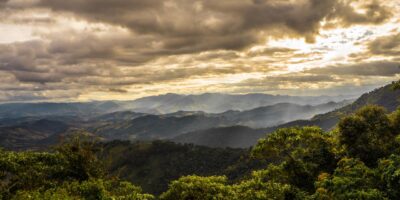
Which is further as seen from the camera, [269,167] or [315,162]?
[315,162]

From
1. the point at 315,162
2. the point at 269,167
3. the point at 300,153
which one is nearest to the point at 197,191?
the point at 269,167

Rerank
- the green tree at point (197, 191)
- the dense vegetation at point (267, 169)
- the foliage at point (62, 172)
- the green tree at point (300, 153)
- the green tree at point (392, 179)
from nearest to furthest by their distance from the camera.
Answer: the green tree at point (392, 179)
the green tree at point (197, 191)
the dense vegetation at point (267, 169)
the foliage at point (62, 172)
the green tree at point (300, 153)

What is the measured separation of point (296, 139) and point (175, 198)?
2074 cm

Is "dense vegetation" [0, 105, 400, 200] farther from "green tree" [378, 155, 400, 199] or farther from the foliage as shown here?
"green tree" [378, 155, 400, 199]

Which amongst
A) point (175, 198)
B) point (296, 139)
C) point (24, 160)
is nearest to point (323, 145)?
point (296, 139)

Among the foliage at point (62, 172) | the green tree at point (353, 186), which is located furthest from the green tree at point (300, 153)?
the foliage at point (62, 172)

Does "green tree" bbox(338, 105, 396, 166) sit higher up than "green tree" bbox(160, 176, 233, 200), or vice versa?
"green tree" bbox(338, 105, 396, 166)

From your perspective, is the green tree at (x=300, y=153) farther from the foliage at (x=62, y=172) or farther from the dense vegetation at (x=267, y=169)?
the foliage at (x=62, y=172)

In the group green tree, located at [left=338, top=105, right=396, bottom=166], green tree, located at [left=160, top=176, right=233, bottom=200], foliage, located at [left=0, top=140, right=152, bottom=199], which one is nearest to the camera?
green tree, located at [left=160, top=176, right=233, bottom=200]

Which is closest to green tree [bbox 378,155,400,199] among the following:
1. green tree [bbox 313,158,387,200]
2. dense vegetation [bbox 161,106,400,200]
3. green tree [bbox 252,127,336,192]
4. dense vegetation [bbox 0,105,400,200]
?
green tree [bbox 313,158,387,200]

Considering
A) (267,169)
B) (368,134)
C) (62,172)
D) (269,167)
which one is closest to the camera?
(368,134)

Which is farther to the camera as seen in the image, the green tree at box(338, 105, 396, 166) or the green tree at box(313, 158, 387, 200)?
the green tree at box(338, 105, 396, 166)

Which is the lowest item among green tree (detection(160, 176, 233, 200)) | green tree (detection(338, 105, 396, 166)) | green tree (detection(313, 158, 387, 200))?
green tree (detection(160, 176, 233, 200))

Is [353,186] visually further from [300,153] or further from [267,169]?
[300,153]
